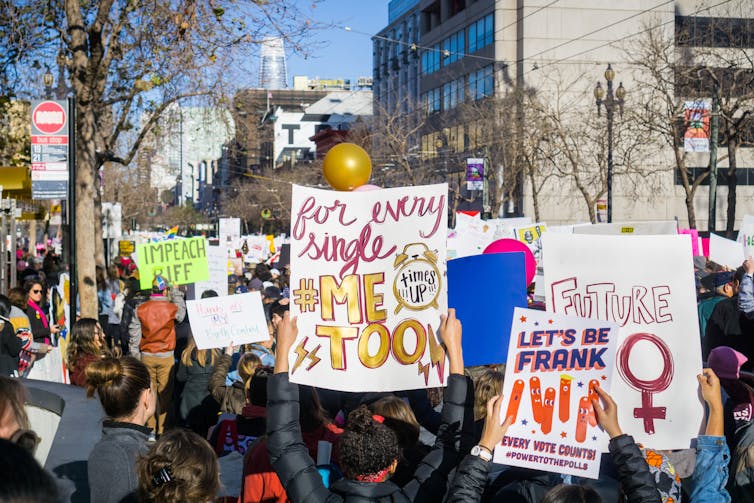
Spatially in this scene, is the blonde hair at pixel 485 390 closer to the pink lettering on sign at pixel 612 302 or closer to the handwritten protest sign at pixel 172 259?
the pink lettering on sign at pixel 612 302

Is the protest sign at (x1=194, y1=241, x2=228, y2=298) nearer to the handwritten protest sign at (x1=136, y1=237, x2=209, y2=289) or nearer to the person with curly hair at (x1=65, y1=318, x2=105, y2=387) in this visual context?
the handwritten protest sign at (x1=136, y1=237, x2=209, y2=289)

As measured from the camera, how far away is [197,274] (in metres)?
11.7

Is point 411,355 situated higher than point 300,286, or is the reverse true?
point 300,286

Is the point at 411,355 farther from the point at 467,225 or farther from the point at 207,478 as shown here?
the point at 467,225

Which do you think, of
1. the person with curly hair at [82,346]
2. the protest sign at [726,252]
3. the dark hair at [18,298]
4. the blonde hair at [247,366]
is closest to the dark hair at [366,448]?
the blonde hair at [247,366]

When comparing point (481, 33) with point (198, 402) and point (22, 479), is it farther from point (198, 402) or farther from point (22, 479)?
point (22, 479)

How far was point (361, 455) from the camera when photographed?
3.62 meters

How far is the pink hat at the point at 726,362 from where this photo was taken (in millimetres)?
4984

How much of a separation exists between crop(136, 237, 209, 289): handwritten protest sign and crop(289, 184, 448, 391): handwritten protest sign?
7107mm

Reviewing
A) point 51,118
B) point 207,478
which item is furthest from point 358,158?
point 51,118

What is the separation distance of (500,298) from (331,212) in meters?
1.18

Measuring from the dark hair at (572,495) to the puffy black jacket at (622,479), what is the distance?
10.0 inches

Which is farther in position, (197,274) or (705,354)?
(197,274)

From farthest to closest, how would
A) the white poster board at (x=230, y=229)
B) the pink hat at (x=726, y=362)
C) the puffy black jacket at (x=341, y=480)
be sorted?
the white poster board at (x=230, y=229) < the pink hat at (x=726, y=362) < the puffy black jacket at (x=341, y=480)
